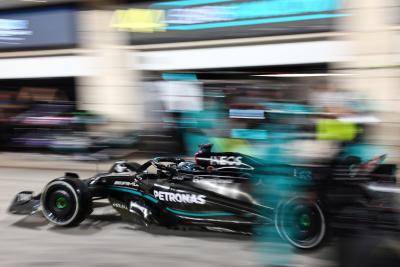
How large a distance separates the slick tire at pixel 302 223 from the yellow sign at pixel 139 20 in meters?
7.57

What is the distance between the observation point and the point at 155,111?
33.3 feet

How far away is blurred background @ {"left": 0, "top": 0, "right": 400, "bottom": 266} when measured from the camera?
29.5 feet

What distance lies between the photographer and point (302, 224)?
4316 millimetres

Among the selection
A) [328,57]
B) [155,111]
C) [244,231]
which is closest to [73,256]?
[244,231]

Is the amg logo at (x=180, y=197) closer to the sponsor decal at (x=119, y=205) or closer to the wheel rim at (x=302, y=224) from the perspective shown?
the sponsor decal at (x=119, y=205)

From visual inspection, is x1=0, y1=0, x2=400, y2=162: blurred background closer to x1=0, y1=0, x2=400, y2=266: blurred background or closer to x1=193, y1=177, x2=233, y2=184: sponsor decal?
x1=0, y1=0, x2=400, y2=266: blurred background

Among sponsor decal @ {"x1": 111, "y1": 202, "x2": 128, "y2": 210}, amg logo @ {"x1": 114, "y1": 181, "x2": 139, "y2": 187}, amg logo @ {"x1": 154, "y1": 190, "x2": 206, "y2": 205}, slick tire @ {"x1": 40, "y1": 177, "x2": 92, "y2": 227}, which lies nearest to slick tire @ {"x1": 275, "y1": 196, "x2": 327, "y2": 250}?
amg logo @ {"x1": 154, "y1": 190, "x2": 206, "y2": 205}

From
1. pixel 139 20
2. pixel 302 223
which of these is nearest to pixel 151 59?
Answer: pixel 139 20

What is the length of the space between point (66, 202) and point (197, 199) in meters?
1.44

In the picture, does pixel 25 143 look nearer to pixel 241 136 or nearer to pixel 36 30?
Answer: pixel 36 30

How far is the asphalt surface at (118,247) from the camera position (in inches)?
170

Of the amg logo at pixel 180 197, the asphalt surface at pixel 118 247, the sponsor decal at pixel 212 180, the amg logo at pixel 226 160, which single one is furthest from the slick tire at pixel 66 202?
the amg logo at pixel 226 160

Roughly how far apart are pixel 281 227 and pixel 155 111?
6281mm

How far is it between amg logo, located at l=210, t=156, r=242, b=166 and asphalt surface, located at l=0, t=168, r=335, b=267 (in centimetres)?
69
